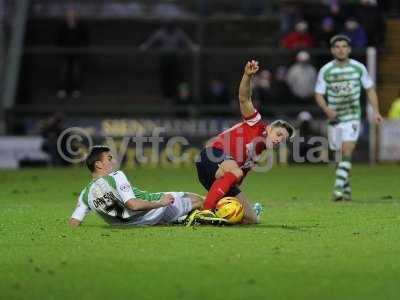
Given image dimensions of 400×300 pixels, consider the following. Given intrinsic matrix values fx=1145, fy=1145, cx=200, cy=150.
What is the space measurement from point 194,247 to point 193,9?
21.1m

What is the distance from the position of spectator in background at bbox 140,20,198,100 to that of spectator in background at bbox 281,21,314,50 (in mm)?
2447

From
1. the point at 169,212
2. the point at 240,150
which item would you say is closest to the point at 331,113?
the point at 240,150

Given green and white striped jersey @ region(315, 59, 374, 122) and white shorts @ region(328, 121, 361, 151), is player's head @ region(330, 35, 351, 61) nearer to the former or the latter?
green and white striped jersey @ region(315, 59, 374, 122)

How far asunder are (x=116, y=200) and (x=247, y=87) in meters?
1.89

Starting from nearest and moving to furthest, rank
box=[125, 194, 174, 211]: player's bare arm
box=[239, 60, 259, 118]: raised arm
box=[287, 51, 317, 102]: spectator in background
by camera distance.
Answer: box=[125, 194, 174, 211]: player's bare arm, box=[239, 60, 259, 118]: raised arm, box=[287, 51, 317, 102]: spectator in background

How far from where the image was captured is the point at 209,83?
101 feet

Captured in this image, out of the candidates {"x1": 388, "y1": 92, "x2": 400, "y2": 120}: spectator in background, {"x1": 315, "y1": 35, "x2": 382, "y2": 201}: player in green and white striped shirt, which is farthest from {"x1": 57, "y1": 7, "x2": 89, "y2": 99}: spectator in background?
{"x1": 315, "y1": 35, "x2": 382, "y2": 201}: player in green and white striped shirt

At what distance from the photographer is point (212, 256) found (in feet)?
33.8

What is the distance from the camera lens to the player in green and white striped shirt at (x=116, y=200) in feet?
40.0

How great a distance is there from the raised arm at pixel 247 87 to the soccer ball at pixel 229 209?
972mm

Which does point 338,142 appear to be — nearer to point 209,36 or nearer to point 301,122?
point 301,122

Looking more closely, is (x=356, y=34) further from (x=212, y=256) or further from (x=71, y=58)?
(x=212, y=256)

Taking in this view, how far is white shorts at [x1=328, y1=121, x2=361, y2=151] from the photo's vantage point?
17203mm

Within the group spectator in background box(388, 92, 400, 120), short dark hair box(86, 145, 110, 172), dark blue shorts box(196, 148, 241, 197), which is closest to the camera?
short dark hair box(86, 145, 110, 172)
